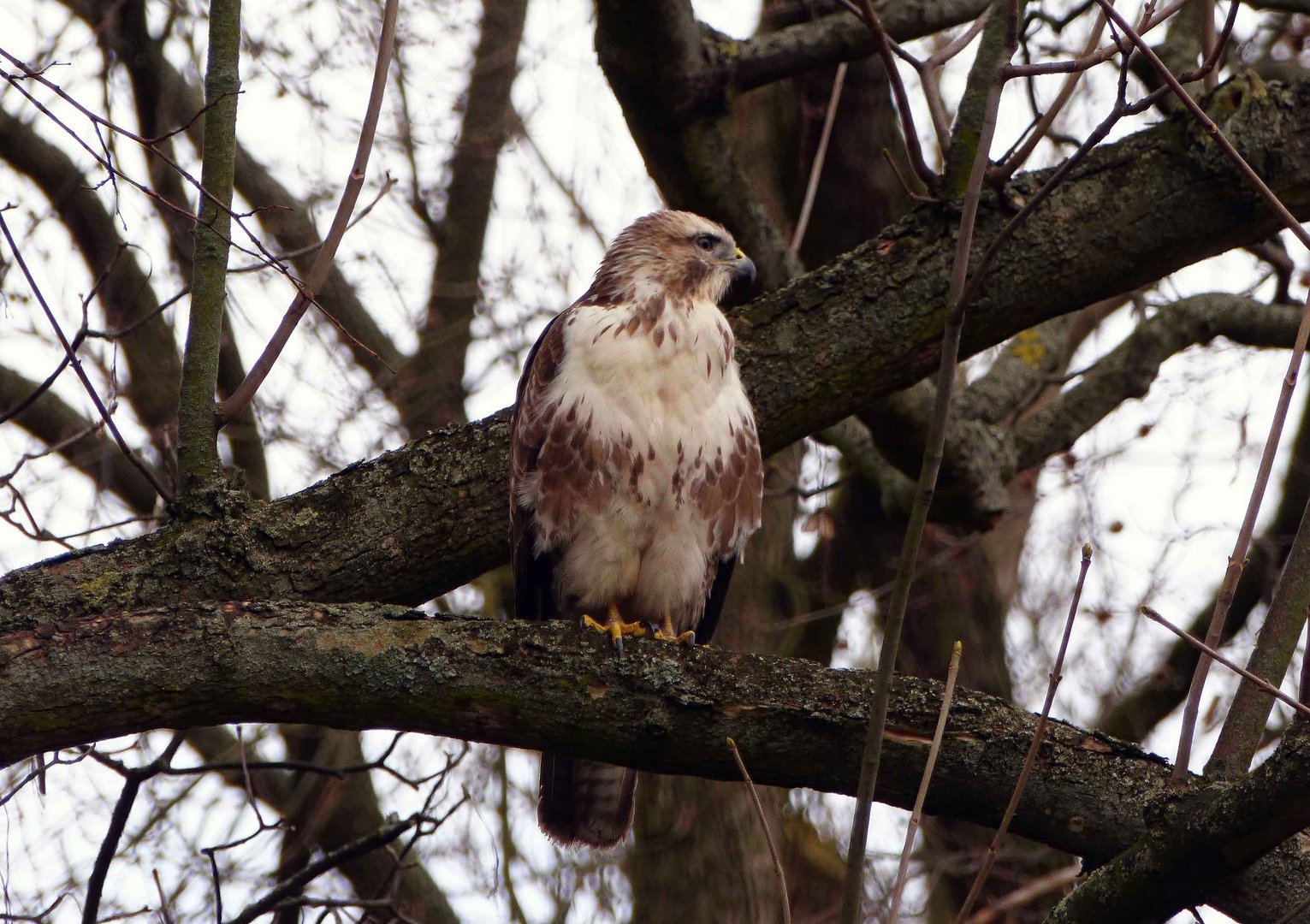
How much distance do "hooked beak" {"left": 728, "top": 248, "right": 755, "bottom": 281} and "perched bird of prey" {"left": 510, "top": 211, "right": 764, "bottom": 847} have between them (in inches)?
8.6

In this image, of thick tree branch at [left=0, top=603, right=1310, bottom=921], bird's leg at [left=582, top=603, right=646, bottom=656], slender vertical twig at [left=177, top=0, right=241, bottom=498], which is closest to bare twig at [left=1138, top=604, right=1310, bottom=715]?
thick tree branch at [left=0, top=603, right=1310, bottom=921]

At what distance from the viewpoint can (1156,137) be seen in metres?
3.93

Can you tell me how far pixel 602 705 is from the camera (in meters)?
2.85

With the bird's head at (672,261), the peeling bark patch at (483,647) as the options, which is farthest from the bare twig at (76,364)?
the bird's head at (672,261)

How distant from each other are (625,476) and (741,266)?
3.39ft

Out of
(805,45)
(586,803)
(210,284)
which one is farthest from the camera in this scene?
(805,45)

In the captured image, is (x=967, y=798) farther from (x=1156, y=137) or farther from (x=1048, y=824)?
(x=1156, y=137)

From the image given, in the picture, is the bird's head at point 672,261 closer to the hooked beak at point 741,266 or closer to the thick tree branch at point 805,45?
the hooked beak at point 741,266

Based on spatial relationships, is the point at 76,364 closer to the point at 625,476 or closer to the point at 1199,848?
the point at 625,476

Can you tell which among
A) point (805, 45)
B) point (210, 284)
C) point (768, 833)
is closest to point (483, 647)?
point (768, 833)

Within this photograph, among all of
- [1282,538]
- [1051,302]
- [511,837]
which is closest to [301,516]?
[1051,302]

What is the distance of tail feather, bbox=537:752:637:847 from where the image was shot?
171 inches

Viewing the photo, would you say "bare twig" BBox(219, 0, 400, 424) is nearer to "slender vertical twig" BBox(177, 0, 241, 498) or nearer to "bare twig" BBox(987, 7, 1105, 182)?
"slender vertical twig" BBox(177, 0, 241, 498)

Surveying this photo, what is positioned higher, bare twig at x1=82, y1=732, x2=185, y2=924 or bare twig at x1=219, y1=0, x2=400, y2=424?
bare twig at x1=219, y1=0, x2=400, y2=424
